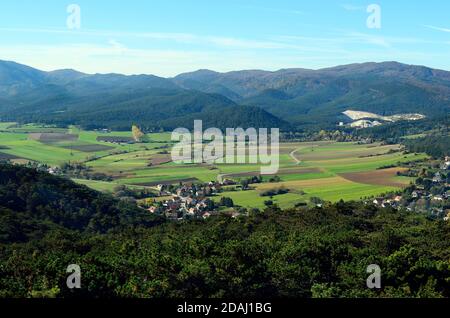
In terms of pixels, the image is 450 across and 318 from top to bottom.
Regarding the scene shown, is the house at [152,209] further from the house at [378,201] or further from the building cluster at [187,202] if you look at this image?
the house at [378,201]

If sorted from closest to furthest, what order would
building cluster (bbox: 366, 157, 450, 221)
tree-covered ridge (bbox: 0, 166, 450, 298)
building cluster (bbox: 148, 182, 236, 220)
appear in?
tree-covered ridge (bbox: 0, 166, 450, 298) → building cluster (bbox: 148, 182, 236, 220) → building cluster (bbox: 366, 157, 450, 221)

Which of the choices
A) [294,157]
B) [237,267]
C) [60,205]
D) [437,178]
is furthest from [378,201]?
[294,157]

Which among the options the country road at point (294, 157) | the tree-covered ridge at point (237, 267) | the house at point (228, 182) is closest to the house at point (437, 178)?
the country road at point (294, 157)

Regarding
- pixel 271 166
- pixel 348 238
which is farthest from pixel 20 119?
pixel 348 238

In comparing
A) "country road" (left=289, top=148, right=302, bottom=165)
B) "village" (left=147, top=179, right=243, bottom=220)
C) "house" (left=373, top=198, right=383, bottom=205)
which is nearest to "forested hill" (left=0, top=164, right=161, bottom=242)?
"village" (left=147, top=179, right=243, bottom=220)

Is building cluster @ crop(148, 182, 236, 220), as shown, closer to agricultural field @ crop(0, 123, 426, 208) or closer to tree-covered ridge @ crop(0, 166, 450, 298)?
agricultural field @ crop(0, 123, 426, 208)

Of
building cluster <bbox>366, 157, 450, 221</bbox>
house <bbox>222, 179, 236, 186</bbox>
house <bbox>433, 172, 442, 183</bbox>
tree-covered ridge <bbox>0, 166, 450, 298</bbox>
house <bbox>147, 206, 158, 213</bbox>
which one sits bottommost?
house <bbox>147, 206, 158, 213</bbox>

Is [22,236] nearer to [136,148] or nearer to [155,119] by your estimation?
[136,148]
